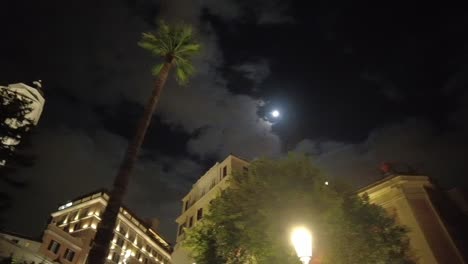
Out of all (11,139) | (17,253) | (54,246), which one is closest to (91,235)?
(54,246)

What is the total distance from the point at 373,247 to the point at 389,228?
2.21m

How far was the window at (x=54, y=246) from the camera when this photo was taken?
4827 centimetres

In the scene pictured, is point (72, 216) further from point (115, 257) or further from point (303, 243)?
point (303, 243)

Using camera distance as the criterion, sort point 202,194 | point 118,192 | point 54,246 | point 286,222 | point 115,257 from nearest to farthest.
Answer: point 118,192
point 286,222
point 202,194
point 54,246
point 115,257

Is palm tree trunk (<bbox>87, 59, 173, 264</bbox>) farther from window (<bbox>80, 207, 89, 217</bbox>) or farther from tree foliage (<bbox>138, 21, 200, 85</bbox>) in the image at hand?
window (<bbox>80, 207, 89, 217</bbox>)

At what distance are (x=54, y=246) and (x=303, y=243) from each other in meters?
54.1

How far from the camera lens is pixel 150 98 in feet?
50.4

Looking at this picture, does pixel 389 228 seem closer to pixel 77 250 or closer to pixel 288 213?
pixel 288 213

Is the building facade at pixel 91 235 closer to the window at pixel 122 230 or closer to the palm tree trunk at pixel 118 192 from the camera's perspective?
the window at pixel 122 230

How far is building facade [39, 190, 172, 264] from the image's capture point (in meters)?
50.1

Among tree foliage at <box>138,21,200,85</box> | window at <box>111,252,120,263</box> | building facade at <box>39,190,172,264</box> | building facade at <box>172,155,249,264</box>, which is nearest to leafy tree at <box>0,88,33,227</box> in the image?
tree foliage at <box>138,21,200,85</box>

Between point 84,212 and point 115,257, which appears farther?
point 84,212

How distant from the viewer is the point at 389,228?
17.8 metres

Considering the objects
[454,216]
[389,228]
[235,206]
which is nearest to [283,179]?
[235,206]
